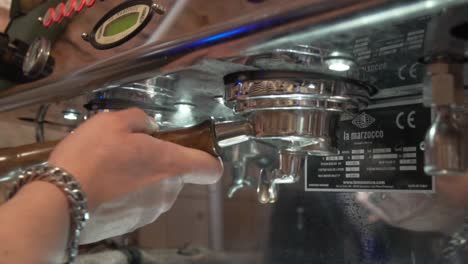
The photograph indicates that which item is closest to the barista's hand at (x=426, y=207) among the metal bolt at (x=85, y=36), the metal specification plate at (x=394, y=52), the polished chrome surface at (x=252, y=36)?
the metal specification plate at (x=394, y=52)

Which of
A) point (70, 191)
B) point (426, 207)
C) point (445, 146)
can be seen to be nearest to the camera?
point (445, 146)

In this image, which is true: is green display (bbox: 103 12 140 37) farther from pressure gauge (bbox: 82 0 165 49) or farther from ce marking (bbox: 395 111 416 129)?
ce marking (bbox: 395 111 416 129)

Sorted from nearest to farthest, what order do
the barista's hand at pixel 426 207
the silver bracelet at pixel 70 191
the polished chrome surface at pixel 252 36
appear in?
the polished chrome surface at pixel 252 36 → the silver bracelet at pixel 70 191 → the barista's hand at pixel 426 207

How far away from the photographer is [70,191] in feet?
1.60

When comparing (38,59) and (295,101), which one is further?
(38,59)

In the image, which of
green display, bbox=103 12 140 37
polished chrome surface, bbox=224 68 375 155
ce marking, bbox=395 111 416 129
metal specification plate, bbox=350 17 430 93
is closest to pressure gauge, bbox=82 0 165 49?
green display, bbox=103 12 140 37

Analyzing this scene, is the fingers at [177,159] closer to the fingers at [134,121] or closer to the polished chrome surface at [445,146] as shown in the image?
the fingers at [134,121]

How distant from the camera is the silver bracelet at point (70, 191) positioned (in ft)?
1.60

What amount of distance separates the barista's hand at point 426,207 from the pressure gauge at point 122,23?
1.24ft

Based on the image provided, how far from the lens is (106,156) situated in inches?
20.6

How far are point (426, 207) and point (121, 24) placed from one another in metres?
0.43

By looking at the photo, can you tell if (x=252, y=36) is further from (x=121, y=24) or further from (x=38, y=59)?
(x=38, y=59)

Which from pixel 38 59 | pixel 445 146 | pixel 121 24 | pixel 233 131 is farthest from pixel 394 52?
pixel 38 59

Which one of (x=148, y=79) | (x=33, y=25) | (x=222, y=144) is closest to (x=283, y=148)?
(x=222, y=144)
